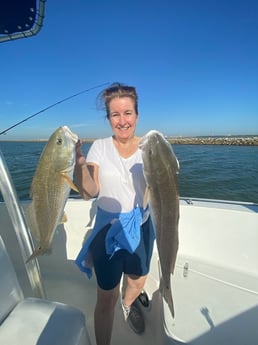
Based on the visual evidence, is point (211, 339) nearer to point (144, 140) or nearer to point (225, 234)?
point (225, 234)

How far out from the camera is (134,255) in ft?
6.57

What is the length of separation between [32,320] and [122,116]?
4.62 feet

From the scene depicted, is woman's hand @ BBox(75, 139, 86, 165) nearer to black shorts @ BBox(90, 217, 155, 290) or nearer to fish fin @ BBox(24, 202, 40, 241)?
fish fin @ BBox(24, 202, 40, 241)

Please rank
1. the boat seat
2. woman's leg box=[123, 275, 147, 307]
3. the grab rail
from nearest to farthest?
the boat seat, the grab rail, woman's leg box=[123, 275, 147, 307]

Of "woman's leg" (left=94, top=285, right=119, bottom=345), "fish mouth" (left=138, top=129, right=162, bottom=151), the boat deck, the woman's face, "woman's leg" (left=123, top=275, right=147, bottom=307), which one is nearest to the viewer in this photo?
"fish mouth" (left=138, top=129, right=162, bottom=151)

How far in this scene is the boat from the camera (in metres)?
1.34

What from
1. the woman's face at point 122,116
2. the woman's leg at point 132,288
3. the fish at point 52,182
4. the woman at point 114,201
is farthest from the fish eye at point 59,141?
the woman's leg at point 132,288

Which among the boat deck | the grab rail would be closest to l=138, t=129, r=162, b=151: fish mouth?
the grab rail

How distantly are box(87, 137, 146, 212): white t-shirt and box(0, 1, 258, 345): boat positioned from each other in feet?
2.06

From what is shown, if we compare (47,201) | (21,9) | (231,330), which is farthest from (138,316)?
(21,9)

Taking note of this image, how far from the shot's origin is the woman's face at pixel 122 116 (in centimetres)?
183

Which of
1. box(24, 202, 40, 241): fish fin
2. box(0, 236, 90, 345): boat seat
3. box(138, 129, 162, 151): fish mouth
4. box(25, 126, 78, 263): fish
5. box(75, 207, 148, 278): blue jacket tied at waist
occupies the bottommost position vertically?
box(0, 236, 90, 345): boat seat

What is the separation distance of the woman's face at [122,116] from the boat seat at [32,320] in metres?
1.13

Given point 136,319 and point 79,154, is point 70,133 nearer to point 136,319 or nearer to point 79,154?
point 79,154
